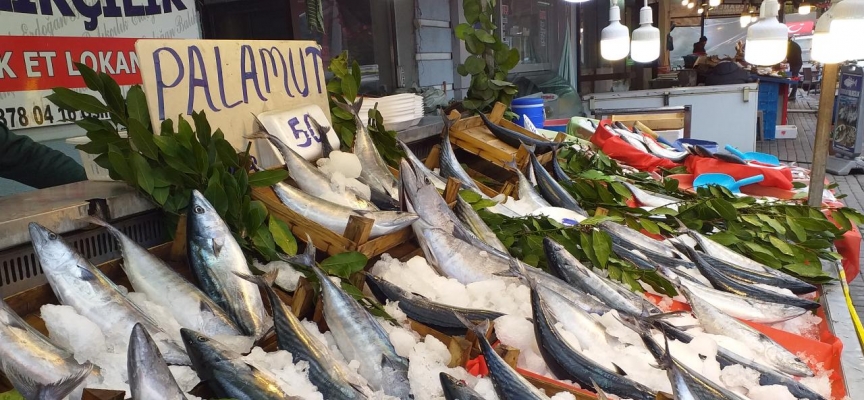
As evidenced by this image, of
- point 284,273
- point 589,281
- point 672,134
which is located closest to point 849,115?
point 672,134

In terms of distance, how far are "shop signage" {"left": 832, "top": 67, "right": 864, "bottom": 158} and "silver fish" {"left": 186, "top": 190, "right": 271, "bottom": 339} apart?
11.0 meters

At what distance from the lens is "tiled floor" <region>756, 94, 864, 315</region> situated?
17.1 feet

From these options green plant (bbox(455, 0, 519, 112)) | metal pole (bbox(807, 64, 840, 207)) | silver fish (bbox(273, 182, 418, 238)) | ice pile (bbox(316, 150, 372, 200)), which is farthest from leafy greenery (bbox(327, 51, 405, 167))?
metal pole (bbox(807, 64, 840, 207))

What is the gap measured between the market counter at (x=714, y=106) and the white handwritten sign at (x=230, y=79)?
7.73 m

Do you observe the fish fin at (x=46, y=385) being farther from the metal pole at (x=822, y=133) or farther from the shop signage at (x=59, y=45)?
the metal pole at (x=822, y=133)

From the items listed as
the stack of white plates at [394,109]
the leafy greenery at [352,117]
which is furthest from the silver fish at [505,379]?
the stack of white plates at [394,109]

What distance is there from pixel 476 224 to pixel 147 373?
151cm

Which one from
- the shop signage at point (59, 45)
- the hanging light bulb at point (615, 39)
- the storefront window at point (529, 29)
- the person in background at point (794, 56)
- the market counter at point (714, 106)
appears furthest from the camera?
the person in background at point (794, 56)

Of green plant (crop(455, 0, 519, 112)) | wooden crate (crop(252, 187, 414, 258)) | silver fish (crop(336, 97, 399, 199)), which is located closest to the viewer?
wooden crate (crop(252, 187, 414, 258))

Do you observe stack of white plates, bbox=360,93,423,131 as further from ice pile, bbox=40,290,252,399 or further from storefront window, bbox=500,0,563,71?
storefront window, bbox=500,0,563,71

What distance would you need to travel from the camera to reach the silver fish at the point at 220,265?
5.28ft

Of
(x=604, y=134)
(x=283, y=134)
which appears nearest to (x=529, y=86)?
(x=604, y=134)

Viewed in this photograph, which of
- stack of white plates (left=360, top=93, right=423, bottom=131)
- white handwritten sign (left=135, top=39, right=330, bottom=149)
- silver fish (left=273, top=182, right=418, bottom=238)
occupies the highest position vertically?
white handwritten sign (left=135, top=39, right=330, bottom=149)

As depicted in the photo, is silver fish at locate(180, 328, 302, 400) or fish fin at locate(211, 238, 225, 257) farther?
fish fin at locate(211, 238, 225, 257)
